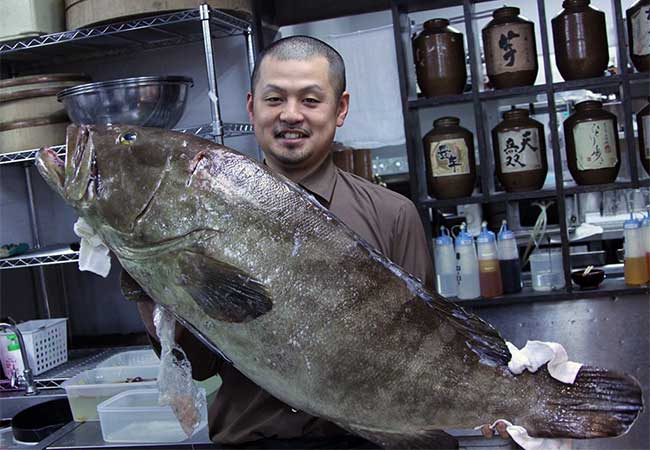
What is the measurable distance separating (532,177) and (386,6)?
46.8 inches

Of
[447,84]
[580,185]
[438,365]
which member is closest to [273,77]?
[438,365]

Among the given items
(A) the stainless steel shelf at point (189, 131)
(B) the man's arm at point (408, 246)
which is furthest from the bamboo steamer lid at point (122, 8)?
(B) the man's arm at point (408, 246)

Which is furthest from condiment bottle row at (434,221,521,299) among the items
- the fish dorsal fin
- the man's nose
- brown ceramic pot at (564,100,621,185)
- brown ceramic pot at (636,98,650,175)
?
the fish dorsal fin

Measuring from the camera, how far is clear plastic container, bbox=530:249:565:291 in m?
3.22

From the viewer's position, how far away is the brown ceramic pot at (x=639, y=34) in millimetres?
2906

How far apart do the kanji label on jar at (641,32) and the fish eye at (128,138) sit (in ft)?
8.10

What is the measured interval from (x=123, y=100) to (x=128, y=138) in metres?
1.51

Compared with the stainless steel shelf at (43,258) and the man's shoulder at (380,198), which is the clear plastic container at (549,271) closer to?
the man's shoulder at (380,198)

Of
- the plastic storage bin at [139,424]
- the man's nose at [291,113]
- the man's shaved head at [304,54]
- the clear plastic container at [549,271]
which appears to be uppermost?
the man's shaved head at [304,54]

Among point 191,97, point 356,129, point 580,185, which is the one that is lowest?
point 580,185

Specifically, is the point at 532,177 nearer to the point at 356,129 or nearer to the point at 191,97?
the point at 356,129

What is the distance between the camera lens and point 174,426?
7.94 ft

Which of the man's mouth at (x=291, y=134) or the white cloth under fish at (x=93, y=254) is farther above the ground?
the man's mouth at (x=291, y=134)

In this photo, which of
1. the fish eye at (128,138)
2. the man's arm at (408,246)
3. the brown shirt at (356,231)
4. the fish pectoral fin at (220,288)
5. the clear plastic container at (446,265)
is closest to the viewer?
the fish pectoral fin at (220,288)
